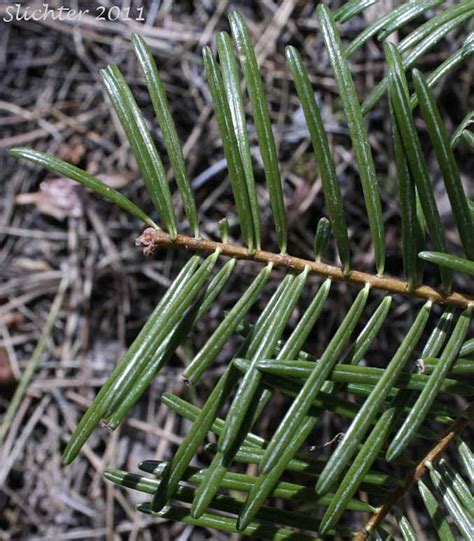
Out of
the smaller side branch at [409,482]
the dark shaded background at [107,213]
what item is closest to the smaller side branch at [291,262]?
the smaller side branch at [409,482]

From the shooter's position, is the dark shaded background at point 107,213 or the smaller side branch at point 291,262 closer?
the smaller side branch at point 291,262

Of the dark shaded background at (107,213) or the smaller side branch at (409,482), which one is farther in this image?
the dark shaded background at (107,213)

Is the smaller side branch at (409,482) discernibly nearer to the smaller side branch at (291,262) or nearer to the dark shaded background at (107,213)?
the smaller side branch at (291,262)

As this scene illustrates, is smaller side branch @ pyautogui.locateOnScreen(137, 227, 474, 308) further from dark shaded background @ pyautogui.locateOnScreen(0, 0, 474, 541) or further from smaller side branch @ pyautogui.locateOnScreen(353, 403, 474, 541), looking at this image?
dark shaded background @ pyautogui.locateOnScreen(0, 0, 474, 541)

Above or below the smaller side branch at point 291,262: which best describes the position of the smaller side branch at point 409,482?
below

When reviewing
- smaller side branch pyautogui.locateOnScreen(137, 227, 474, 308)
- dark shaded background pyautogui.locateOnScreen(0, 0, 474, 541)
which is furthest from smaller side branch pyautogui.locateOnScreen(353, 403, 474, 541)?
dark shaded background pyautogui.locateOnScreen(0, 0, 474, 541)

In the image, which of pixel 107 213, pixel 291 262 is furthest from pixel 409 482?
pixel 107 213
